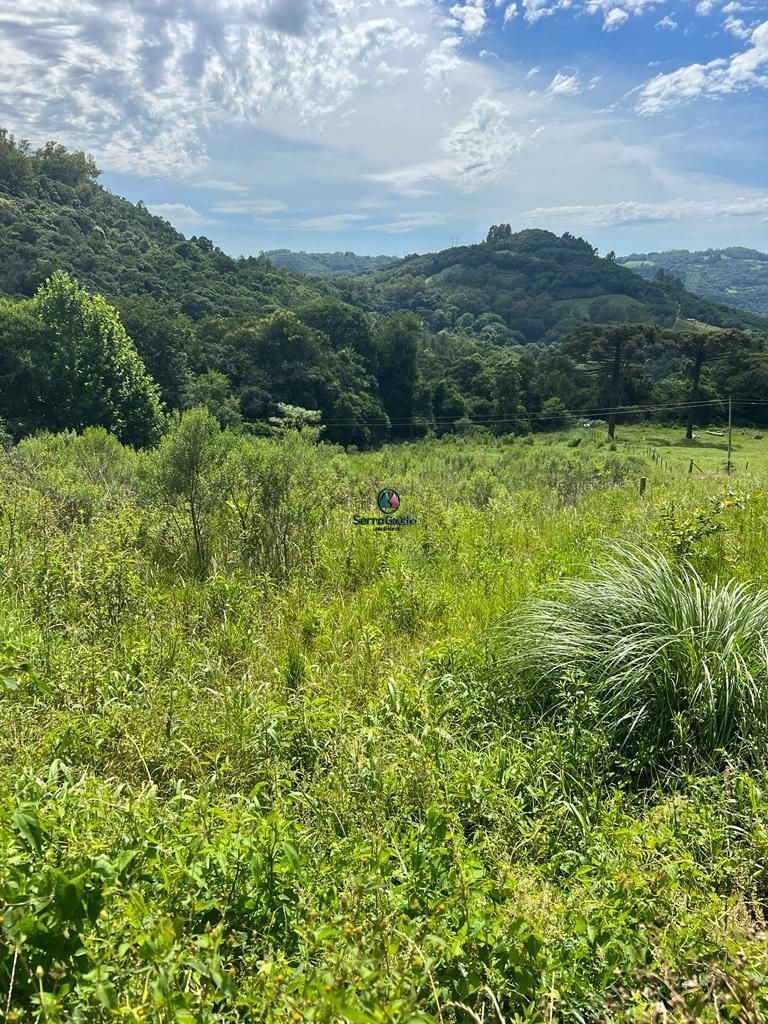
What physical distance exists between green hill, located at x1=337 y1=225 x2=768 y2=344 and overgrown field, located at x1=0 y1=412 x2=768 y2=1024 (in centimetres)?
8720

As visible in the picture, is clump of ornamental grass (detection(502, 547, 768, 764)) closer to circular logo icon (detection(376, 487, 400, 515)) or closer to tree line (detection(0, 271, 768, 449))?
circular logo icon (detection(376, 487, 400, 515))

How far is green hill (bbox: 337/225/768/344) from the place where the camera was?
290 ft

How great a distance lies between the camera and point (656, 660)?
2848 millimetres

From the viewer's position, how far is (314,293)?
245ft

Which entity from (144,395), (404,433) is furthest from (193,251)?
(144,395)

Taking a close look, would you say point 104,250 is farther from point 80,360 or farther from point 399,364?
point 80,360

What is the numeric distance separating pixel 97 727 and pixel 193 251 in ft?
252

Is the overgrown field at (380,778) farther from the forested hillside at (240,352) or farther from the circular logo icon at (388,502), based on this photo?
the forested hillside at (240,352)

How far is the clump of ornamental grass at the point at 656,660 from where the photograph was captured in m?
2.61

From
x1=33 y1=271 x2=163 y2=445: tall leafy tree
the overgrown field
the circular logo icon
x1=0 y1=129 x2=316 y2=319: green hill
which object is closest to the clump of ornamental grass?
the overgrown field

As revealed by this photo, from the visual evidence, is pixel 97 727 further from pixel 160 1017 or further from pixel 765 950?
pixel 765 950

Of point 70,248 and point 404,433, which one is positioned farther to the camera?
point 70,248

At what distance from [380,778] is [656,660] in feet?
5.15

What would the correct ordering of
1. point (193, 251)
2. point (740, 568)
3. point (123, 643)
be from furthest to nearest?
point (193, 251) < point (740, 568) < point (123, 643)
